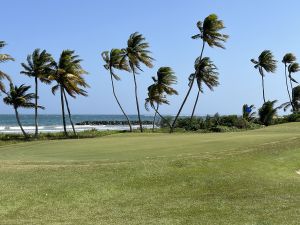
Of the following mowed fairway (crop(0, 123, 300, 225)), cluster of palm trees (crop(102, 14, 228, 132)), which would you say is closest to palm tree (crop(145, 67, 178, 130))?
cluster of palm trees (crop(102, 14, 228, 132))

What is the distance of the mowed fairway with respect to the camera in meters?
11.5

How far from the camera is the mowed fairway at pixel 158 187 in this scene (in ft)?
37.7

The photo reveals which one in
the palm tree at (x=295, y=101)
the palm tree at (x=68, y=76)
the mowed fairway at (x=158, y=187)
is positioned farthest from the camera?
the palm tree at (x=295, y=101)

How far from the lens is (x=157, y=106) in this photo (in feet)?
210

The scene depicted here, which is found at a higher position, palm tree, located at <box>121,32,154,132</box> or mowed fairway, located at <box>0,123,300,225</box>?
palm tree, located at <box>121,32,154,132</box>

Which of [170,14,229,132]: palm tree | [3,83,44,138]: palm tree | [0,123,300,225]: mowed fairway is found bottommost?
[0,123,300,225]: mowed fairway

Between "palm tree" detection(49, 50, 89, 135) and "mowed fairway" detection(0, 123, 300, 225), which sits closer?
"mowed fairway" detection(0, 123, 300, 225)

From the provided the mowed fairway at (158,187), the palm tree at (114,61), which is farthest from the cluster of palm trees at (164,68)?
the mowed fairway at (158,187)

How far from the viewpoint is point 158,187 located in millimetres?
14742

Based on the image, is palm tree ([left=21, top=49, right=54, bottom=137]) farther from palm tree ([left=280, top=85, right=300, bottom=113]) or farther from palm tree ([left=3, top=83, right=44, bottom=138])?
palm tree ([left=280, top=85, right=300, bottom=113])

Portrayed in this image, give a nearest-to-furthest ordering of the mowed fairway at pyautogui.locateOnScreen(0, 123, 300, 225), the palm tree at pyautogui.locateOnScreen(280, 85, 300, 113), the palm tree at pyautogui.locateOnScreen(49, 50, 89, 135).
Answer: the mowed fairway at pyautogui.locateOnScreen(0, 123, 300, 225) → the palm tree at pyautogui.locateOnScreen(49, 50, 89, 135) → the palm tree at pyautogui.locateOnScreen(280, 85, 300, 113)

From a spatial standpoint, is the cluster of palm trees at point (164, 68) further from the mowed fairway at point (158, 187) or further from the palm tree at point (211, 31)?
the mowed fairway at point (158, 187)

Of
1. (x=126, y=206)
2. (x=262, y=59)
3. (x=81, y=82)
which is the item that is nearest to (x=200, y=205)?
(x=126, y=206)

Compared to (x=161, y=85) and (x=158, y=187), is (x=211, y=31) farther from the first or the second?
(x=158, y=187)
